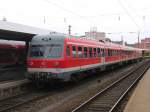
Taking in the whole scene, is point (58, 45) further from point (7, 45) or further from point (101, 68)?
point (7, 45)

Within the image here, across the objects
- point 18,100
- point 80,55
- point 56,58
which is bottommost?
point 18,100

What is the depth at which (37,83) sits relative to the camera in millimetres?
15820

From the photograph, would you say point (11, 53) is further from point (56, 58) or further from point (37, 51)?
point (56, 58)

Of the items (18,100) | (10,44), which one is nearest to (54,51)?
(18,100)

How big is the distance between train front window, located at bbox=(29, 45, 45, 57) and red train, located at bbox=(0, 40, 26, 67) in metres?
8.48

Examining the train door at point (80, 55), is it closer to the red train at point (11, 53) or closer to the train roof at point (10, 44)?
the red train at point (11, 53)

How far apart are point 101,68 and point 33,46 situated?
7.78 metres

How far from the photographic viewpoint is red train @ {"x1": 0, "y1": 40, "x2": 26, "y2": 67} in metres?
24.1

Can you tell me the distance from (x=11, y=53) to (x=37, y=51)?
33.6 feet

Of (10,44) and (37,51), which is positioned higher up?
(10,44)

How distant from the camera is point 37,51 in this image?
15680mm

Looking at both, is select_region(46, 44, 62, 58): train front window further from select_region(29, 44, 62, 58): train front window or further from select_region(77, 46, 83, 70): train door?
select_region(77, 46, 83, 70): train door

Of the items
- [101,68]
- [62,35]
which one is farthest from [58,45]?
[101,68]

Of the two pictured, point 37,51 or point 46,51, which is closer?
point 46,51
